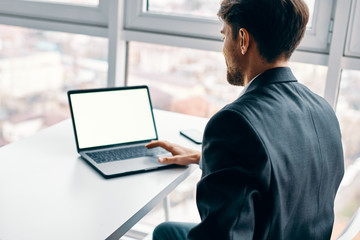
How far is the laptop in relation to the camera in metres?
1.41

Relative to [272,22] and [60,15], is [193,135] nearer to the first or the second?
[272,22]

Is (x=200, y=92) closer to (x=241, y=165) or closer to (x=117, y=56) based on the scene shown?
(x=117, y=56)

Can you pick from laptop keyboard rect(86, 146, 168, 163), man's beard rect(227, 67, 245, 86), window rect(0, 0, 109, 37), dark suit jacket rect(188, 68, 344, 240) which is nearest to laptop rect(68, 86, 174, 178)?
laptop keyboard rect(86, 146, 168, 163)

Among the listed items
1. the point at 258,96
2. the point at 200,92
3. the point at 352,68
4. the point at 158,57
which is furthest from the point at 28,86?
the point at 258,96

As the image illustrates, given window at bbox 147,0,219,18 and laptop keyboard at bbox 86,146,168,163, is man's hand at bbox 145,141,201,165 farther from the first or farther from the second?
window at bbox 147,0,219,18

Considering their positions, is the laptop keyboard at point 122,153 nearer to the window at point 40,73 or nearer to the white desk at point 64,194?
the white desk at point 64,194

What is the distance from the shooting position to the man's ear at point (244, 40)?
1.06 metres

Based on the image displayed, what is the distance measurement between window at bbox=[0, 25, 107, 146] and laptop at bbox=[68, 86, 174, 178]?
75 centimetres

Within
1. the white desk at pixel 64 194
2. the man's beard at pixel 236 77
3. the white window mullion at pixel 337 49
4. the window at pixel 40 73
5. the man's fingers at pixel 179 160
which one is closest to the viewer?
the white desk at pixel 64 194

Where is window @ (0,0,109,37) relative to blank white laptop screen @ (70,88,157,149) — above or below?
above

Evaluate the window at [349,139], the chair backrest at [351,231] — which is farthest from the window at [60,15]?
the chair backrest at [351,231]

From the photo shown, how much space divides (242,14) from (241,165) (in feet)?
1.22

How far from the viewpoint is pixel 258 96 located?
3.22 feet

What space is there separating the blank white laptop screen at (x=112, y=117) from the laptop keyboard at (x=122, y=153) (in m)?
0.05
